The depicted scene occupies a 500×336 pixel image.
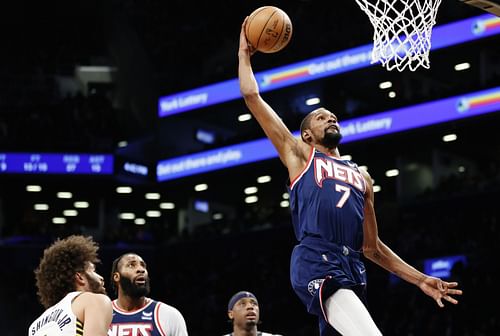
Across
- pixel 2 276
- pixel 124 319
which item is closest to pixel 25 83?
pixel 2 276

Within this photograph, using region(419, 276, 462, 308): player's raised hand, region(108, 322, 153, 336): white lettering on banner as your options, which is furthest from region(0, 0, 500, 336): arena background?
region(419, 276, 462, 308): player's raised hand

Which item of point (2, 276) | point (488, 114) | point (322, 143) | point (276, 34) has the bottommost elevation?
point (322, 143)

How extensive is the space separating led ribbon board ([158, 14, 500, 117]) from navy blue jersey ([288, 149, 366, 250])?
50.5 feet

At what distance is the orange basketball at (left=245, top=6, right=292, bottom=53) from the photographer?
6281 millimetres

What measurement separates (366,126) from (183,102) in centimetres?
657

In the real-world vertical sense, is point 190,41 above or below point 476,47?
above

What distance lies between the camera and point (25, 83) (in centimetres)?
3161

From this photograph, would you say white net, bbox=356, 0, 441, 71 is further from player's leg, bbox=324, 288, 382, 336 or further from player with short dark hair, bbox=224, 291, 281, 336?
player's leg, bbox=324, 288, 382, 336

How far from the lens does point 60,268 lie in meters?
5.47

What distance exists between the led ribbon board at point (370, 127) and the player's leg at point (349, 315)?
15912 millimetres

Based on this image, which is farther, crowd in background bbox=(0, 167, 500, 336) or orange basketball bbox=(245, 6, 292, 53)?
crowd in background bbox=(0, 167, 500, 336)

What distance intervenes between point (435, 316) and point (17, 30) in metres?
20.1

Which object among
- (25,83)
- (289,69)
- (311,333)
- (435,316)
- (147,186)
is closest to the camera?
(435,316)

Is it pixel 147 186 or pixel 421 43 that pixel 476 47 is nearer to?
pixel 147 186
